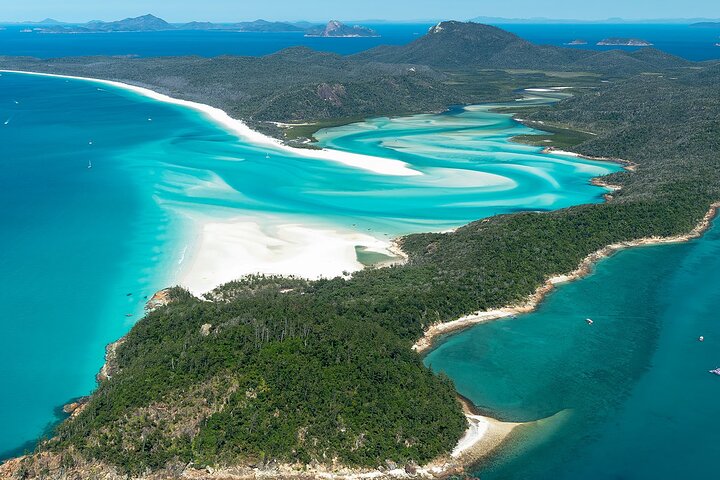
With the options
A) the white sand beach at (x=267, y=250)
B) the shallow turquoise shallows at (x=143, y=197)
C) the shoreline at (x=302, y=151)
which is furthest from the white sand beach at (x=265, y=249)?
the shoreline at (x=302, y=151)

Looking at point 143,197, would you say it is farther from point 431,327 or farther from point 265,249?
point 431,327

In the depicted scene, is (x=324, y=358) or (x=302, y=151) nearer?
(x=324, y=358)

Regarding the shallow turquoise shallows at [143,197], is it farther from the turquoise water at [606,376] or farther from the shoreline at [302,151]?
the turquoise water at [606,376]

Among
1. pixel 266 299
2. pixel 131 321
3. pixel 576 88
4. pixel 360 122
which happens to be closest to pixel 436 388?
pixel 266 299

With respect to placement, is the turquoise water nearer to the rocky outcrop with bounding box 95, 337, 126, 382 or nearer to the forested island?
the forested island

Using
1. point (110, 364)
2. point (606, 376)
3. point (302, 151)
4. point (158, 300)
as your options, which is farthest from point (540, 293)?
point (302, 151)

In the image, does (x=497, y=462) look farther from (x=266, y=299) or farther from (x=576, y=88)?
(x=576, y=88)
